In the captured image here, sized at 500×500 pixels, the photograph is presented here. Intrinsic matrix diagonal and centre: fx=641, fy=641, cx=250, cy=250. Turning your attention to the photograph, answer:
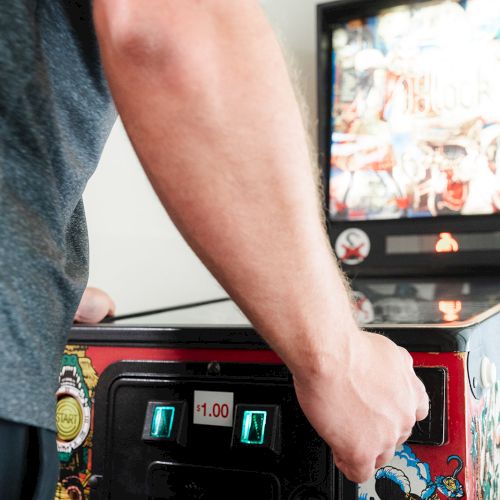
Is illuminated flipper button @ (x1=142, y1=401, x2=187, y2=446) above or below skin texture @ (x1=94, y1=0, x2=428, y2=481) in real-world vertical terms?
below

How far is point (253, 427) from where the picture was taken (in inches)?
34.4

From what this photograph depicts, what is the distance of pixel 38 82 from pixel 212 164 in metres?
0.17

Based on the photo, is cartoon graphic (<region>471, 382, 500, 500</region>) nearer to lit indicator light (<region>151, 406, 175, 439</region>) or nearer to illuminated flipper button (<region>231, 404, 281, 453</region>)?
illuminated flipper button (<region>231, 404, 281, 453</region>)

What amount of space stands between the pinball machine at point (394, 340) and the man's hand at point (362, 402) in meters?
0.12

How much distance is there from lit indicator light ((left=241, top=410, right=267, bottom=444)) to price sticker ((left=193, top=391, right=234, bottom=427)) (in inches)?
1.1

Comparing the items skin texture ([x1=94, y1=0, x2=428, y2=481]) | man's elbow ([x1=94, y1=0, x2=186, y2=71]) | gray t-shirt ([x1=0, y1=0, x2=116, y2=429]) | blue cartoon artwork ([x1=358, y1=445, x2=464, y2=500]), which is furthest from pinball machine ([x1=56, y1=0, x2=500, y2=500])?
man's elbow ([x1=94, y1=0, x2=186, y2=71])

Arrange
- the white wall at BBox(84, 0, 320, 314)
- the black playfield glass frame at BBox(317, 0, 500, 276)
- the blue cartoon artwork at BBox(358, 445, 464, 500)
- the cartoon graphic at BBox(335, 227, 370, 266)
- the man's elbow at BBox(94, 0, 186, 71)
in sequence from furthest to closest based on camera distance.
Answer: the white wall at BBox(84, 0, 320, 314), the cartoon graphic at BBox(335, 227, 370, 266), the black playfield glass frame at BBox(317, 0, 500, 276), the blue cartoon artwork at BBox(358, 445, 464, 500), the man's elbow at BBox(94, 0, 186, 71)

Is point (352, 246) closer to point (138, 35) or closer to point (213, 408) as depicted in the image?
point (213, 408)

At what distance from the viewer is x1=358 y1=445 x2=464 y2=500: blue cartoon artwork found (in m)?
0.78

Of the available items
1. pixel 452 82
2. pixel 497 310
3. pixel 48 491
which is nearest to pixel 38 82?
pixel 48 491

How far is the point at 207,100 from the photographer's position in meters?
0.53

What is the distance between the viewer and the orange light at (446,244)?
162 cm

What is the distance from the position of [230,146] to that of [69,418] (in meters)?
0.66

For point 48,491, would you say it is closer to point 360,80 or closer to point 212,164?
point 212,164
